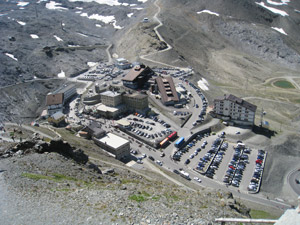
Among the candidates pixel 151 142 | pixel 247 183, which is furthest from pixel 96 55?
pixel 247 183

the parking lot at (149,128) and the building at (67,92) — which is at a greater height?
the parking lot at (149,128)

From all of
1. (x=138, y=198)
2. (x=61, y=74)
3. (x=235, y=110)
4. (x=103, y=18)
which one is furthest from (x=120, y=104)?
(x=103, y=18)

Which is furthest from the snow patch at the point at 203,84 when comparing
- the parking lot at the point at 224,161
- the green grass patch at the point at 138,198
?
the green grass patch at the point at 138,198

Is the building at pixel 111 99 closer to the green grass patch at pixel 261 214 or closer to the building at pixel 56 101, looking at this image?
the building at pixel 56 101

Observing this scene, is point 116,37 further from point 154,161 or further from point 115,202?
point 115,202

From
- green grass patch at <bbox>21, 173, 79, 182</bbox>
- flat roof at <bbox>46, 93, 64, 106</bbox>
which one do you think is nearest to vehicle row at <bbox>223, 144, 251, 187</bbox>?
green grass patch at <bbox>21, 173, 79, 182</bbox>

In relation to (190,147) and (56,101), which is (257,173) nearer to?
(190,147)
